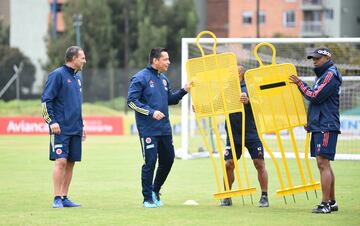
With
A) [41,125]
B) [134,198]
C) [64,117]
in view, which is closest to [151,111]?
[64,117]

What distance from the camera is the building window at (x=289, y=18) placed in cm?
8250

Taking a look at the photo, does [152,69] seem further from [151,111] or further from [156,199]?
[156,199]

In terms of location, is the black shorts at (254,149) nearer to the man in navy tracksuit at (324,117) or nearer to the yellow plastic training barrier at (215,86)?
the yellow plastic training barrier at (215,86)

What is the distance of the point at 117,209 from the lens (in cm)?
1233

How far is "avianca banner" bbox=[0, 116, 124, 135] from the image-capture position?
3572 centimetres

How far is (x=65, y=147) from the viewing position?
12.5 metres

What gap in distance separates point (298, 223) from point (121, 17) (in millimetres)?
61186

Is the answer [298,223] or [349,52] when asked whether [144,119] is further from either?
[349,52]

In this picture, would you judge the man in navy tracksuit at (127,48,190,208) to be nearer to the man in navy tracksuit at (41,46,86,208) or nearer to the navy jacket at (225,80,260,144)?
the man in navy tracksuit at (41,46,86,208)

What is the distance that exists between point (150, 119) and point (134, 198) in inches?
67.1

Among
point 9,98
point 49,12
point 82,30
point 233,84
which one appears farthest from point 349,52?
point 49,12

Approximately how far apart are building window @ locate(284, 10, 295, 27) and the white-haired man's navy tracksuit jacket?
2781 inches

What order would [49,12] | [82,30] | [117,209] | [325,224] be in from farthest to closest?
[49,12] < [82,30] < [117,209] < [325,224]

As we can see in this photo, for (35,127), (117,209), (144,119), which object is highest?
(144,119)
